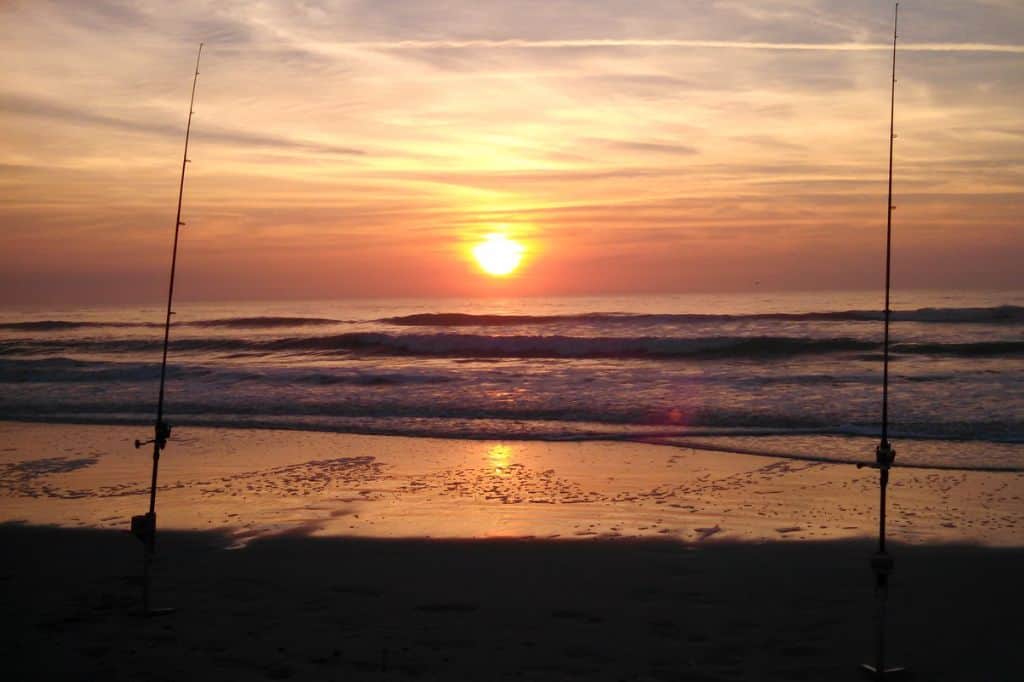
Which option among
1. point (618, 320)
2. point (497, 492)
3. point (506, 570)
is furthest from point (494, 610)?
point (618, 320)

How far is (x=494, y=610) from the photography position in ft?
17.7

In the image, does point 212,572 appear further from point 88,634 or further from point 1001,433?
point 1001,433

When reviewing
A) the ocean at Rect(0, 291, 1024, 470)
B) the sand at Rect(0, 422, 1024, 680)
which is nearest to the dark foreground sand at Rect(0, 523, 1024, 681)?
the sand at Rect(0, 422, 1024, 680)

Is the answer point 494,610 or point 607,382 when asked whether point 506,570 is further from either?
point 607,382

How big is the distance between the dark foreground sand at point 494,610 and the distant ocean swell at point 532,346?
2064 cm

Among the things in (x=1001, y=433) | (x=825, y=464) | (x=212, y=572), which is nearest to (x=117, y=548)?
(x=212, y=572)

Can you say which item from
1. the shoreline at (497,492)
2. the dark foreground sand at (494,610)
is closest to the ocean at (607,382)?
the shoreline at (497,492)

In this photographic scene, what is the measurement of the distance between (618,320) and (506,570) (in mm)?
32745

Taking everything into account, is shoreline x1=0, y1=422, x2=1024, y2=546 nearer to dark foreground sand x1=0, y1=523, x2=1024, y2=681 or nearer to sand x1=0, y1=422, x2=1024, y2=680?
sand x1=0, y1=422, x2=1024, y2=680

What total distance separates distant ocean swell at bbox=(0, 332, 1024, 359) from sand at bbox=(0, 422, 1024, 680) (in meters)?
17.7

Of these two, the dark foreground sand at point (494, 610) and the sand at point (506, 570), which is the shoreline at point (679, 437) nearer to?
the sand at point (506, 570)

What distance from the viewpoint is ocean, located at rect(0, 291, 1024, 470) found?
1297cm

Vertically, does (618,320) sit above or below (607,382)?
above

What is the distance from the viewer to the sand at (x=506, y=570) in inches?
179
